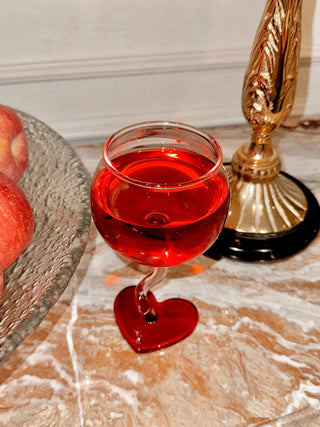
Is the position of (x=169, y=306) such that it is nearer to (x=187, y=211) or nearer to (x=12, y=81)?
(x=187, y=211)

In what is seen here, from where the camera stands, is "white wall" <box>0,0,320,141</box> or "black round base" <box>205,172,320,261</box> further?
"white wall" <box>0,0,320,141</box>

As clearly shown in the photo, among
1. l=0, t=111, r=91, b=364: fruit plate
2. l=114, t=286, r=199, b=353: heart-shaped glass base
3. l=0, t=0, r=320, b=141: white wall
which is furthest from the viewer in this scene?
l=0, t=0, r=320, b=141: white wall

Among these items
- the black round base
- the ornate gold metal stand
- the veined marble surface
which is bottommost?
the veined marble surface

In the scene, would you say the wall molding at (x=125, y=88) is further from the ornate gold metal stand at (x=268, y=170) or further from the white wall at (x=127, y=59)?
the ornate gold metal stand at (x=268, y=170)

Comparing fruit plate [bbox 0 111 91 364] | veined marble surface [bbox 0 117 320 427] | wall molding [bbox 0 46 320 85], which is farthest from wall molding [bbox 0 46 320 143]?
veined marble surface [bbox 0 117 320 427]

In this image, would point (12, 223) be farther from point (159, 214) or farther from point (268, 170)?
point (268, 170)

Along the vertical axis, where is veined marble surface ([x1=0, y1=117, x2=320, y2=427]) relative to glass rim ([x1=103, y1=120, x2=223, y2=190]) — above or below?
below

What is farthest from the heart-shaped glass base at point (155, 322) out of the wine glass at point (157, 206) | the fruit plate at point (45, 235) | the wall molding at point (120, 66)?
the wall molding at point (120, 66)

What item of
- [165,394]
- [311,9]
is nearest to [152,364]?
[165,394]

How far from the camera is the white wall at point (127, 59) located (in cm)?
72

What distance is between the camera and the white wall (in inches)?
28.2

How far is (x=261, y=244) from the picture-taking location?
0.59m

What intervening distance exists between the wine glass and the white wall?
315mm

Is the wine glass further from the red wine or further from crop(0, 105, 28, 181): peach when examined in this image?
crop(0, 105, 28, 181): peach
